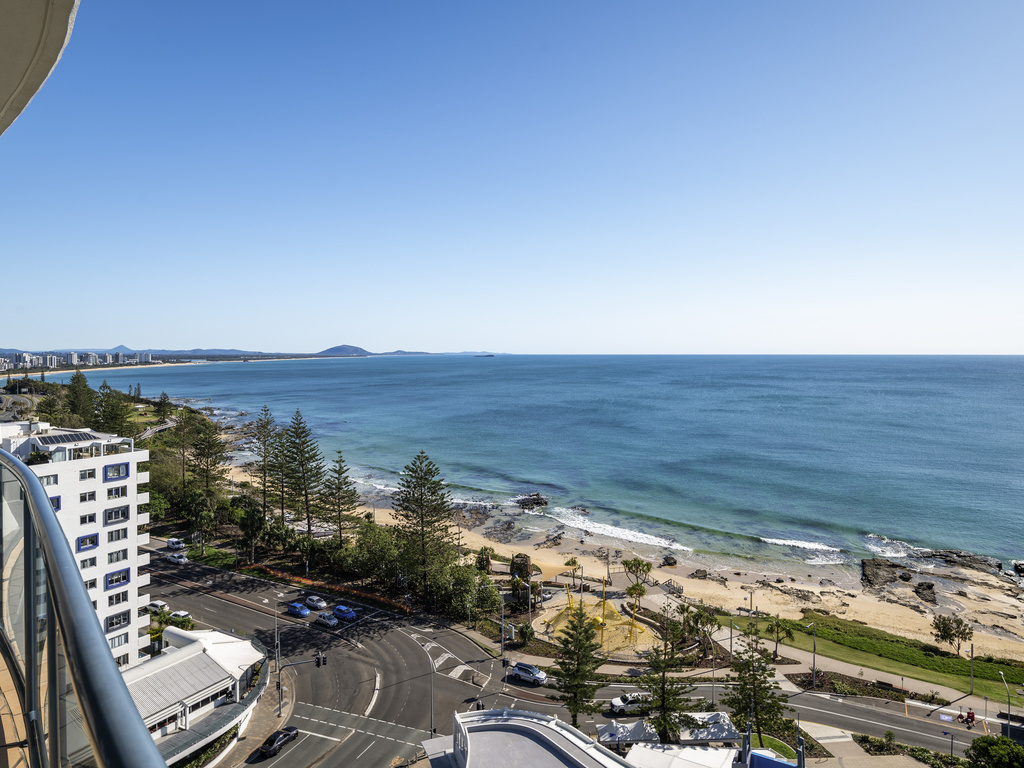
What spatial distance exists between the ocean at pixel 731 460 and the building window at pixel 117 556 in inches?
1351

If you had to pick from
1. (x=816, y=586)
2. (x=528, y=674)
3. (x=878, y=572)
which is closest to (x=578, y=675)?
(x=528, y=674)

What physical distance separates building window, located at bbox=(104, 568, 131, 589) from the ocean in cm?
3416

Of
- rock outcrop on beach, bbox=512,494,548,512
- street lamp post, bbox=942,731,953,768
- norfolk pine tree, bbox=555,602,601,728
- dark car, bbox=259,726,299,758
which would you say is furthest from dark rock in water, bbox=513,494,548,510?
street lamp post, bbox=942,731,953,768

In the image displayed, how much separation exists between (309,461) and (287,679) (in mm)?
20591

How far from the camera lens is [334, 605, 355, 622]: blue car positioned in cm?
3009

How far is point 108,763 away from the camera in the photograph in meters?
0.98

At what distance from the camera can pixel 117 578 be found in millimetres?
24250

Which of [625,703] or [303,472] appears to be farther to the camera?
[303,472]

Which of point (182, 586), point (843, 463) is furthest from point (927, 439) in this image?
point (182, 586)

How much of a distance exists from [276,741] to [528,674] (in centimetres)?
1113

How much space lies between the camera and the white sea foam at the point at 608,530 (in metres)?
46.1

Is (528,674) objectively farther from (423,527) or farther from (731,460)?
(731,460)

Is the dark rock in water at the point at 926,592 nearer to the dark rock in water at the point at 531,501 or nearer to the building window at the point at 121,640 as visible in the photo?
the dark rock in water at the point at 531,501

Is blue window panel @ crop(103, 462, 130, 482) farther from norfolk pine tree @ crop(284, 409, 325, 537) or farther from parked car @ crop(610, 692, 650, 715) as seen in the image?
parked car @ crop(610, 692, 650, 715)
